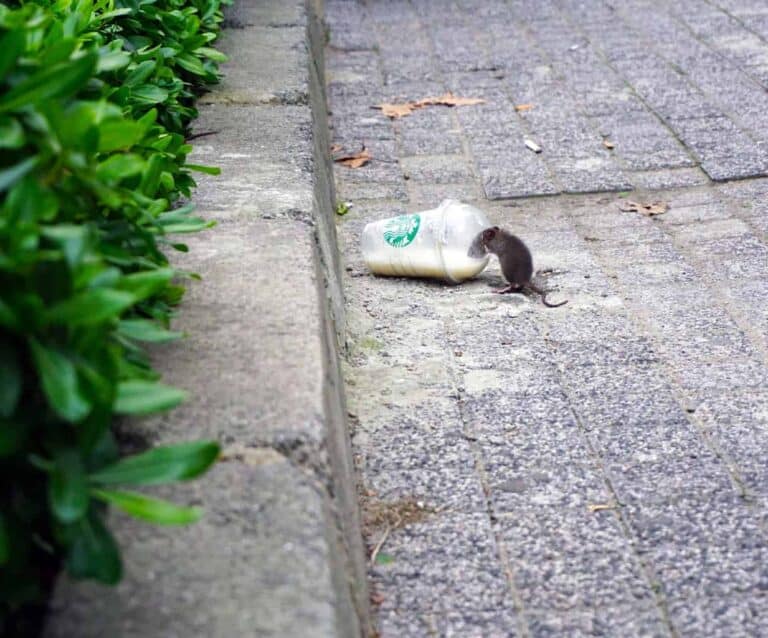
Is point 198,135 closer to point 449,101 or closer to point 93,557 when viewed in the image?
point 93,557

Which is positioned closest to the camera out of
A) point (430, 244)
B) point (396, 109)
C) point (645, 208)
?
point (430, 244)

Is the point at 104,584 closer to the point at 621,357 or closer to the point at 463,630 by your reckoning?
the point at 463,630

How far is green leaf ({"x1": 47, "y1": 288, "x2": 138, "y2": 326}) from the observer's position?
1396 mm

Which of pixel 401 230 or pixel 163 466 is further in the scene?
pixel 401 230

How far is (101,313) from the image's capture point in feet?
4.60

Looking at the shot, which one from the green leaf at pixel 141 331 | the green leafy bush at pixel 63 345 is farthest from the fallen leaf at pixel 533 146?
the green leaf at pixel 141 331

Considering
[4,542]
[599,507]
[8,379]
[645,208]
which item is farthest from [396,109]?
[4,542]

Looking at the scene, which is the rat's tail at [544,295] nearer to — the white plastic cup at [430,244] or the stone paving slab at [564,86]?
the white plastic cup at [430,244]

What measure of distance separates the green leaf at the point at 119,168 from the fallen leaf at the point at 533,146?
343 centimetres

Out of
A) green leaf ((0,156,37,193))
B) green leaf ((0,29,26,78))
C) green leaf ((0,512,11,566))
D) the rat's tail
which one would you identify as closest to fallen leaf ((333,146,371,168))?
the rat's tail

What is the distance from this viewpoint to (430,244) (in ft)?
12.2

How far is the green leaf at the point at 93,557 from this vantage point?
4.56 feet

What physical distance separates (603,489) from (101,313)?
57.3 inches

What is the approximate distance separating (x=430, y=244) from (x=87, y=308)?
7.85 ft
